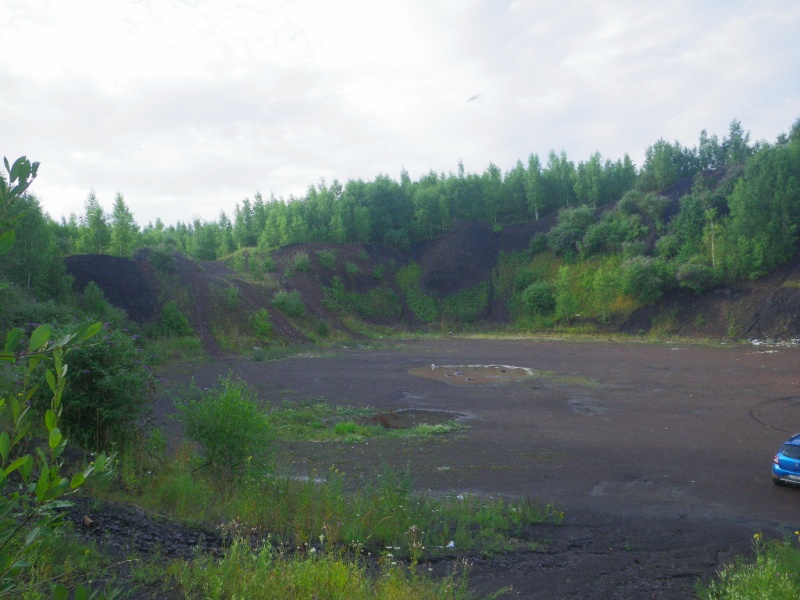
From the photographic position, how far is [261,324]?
1953 inches

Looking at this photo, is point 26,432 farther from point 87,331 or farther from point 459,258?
point 459,258

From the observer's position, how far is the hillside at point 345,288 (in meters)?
45.8

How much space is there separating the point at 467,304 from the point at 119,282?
37.2 meters

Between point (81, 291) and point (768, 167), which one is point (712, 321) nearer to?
point (768, 167)

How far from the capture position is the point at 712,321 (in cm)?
4903

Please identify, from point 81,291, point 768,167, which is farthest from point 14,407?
point 768,167

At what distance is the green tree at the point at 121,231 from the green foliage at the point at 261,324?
46.5 feet

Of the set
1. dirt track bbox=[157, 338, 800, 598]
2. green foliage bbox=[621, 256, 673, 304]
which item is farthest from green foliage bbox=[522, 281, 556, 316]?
dirt track bbox=[157, 338, 800, 598]

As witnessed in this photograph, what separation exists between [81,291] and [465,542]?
42020 millimetres

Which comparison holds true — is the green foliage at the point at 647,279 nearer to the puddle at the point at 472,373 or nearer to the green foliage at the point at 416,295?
the green foliage at the point at 416,295

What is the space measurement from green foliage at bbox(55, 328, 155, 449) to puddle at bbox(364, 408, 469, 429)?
388 inches

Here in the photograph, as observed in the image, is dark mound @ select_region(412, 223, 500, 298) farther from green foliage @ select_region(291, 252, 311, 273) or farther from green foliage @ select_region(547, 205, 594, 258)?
green foliage @ select_region(291, 252, 311, 273)

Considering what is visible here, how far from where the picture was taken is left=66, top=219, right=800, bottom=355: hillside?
1802 inches

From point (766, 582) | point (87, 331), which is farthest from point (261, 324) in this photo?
point (87, 331)
